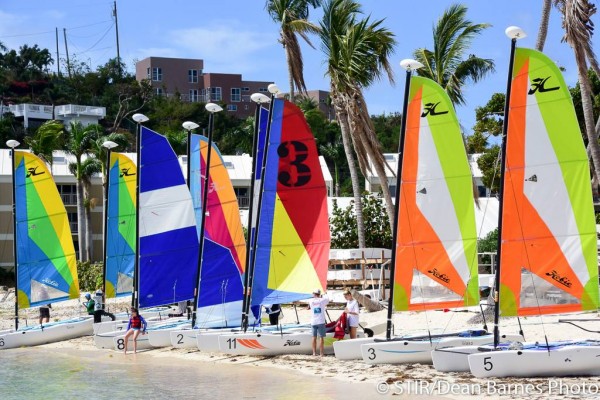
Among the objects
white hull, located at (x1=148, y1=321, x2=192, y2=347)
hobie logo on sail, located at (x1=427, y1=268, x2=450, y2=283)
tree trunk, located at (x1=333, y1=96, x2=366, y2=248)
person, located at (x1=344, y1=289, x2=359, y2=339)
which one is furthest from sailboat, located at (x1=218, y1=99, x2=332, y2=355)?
tree trunk, located at (x1=333, y1=96, x2=366, y2=248)

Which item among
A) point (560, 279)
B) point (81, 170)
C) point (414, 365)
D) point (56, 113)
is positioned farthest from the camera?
point (56, 113)

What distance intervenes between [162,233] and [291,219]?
19.6 feet

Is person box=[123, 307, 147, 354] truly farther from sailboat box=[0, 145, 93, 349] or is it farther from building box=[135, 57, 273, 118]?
building box=[135, 57, 273, 118]

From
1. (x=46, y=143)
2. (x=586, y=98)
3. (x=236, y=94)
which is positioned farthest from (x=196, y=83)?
(x=586, y=98)

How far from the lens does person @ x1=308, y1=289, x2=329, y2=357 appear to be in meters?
22.3

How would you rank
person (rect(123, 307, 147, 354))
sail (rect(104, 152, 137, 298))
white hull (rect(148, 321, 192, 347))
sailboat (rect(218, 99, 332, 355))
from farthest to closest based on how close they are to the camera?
sail (rect(104, 152, 137, 298)) → person (rect(123, 307, 147, 354)) → white hull (rect(148, 321, 192, 347)) → sailboat (rect(218, 99, 332, 355))

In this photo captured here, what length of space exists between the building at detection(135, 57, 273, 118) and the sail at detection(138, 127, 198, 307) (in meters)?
79.6

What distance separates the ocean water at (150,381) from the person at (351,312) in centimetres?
195

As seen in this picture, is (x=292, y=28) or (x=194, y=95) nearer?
(x=292, y=28)

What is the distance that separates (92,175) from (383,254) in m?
31.1

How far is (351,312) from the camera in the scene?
22516mm

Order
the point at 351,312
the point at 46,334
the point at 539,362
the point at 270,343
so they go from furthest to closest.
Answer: the point at 46,334
the point at 270,343
the point at 351,312
the point at 539,362

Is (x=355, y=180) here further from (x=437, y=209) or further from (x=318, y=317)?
(x=437, y=209)

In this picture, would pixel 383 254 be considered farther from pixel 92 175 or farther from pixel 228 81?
pixel 228 81
